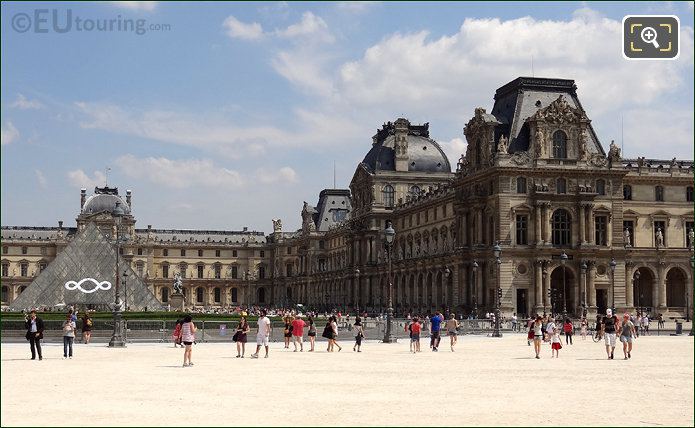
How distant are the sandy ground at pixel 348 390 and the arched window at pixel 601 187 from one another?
42549 mm

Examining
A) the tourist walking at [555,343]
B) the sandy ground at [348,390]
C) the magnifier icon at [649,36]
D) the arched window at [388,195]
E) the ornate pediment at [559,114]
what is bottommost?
the sandy ground at [348,390]

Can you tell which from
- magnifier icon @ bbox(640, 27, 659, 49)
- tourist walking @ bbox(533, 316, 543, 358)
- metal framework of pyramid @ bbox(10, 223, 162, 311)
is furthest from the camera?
metal framework of pyramid @ bbox(10, 223, 162, 311)

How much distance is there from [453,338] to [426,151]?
76.8 metres

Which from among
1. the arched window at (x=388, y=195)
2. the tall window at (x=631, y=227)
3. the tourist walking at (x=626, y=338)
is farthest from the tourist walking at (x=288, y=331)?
the arched window at (x=388, y=195)

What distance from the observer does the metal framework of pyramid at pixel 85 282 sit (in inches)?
2852

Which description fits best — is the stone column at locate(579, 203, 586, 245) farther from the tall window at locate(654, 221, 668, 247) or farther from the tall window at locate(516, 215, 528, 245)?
the tall window at locate(654, 221, 668, 247)

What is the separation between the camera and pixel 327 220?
13938 centimetres

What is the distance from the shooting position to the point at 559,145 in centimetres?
7225

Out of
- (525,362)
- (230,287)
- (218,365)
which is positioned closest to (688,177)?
(525,362)

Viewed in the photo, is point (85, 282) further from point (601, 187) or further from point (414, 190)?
point (414, 190)

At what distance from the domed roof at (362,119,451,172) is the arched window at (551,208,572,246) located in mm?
38307

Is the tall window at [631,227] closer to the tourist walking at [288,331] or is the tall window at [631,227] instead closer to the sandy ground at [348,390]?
the tourist walking at [288,331]

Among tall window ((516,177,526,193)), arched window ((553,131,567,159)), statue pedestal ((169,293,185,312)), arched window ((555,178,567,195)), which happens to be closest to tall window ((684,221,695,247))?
arched window ((555,178,567,195))

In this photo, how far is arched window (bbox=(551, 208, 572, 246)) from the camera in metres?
72.0
